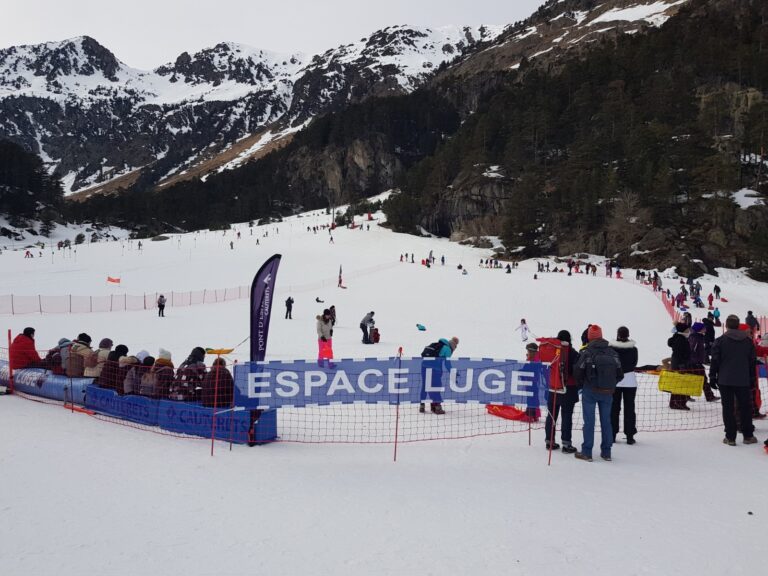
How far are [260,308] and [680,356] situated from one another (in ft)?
24.5

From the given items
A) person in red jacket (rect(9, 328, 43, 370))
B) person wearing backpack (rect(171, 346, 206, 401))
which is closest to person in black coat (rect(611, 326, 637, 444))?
person wearing backpack (rect(171, 346, 206, 401))

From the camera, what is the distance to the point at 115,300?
103 ft

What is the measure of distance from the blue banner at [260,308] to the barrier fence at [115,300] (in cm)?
2281

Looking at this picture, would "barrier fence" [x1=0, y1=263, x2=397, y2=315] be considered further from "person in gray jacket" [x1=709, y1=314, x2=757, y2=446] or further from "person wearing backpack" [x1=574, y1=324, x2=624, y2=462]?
"person in gray jacket" [x1=709, y1=314, x2=757, y2=446]

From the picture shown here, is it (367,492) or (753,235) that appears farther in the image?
(753,235)

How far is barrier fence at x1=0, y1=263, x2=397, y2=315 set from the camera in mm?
26859

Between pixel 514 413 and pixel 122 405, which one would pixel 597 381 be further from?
pixel 122 405

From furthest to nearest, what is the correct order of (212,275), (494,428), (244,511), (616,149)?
(616,149) < (212,275) < (494,428) < (244,511)

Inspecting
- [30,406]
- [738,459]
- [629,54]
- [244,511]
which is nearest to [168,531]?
[244,511]

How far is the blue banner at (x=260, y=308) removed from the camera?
7363 mm

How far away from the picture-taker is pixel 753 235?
46062mm

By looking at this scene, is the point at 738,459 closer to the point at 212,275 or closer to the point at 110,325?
the point at 110,325

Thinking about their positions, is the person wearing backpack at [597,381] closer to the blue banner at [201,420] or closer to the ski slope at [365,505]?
the ski slope at [365,505]

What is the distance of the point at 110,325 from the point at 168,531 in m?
20.0
